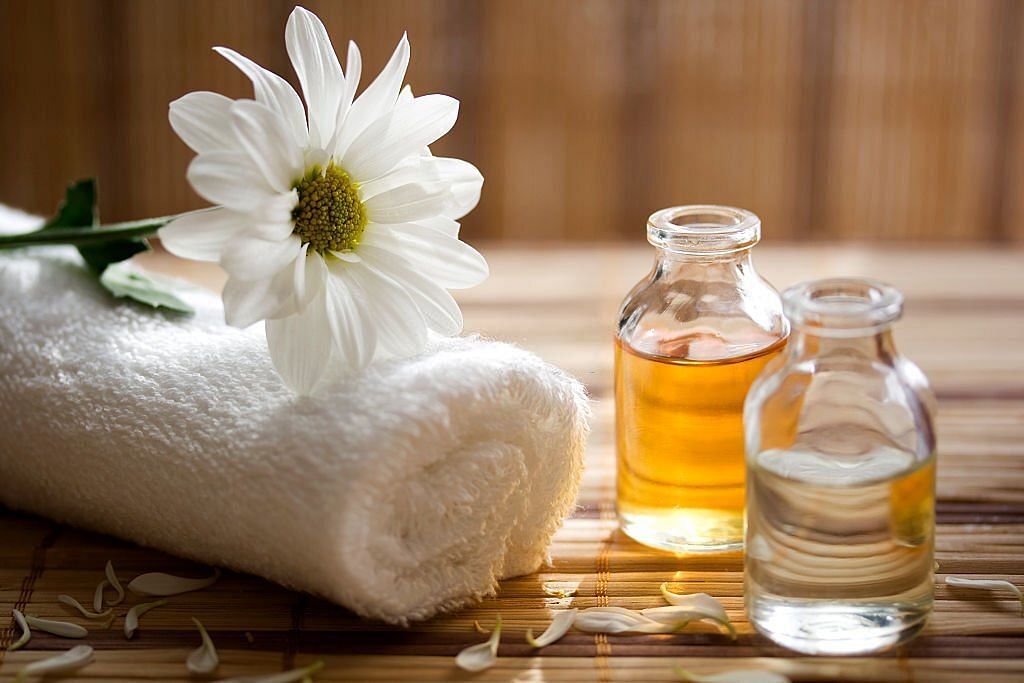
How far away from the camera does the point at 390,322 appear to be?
1.95 feet

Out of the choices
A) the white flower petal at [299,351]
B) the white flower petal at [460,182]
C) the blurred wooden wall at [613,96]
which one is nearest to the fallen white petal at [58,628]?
the white flower petal at [299,351]

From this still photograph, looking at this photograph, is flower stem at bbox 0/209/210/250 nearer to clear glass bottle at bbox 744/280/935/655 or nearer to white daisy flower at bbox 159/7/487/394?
white daisy flower at bbox 159/7/487/394

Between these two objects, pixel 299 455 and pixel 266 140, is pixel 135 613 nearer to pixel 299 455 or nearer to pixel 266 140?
pixel 299 455

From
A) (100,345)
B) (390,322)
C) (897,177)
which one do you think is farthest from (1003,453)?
(897,177)

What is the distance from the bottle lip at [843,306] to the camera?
525 millimetres

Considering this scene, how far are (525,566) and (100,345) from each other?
0.83 feet

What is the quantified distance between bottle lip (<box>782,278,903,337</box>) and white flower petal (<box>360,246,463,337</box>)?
0.16 metres

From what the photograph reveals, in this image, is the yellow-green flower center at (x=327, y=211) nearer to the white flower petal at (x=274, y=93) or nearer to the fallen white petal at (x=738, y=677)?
the white flower petal at (x=274, y=93)

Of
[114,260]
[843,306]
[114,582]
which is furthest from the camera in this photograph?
[114,260]

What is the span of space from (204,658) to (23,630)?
0.10 m

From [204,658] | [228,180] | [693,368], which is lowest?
[204,658]

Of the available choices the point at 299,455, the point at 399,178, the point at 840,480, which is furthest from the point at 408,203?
the point at 840,480

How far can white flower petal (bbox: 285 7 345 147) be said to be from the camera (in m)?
0.58

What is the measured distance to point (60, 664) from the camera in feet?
1.84
